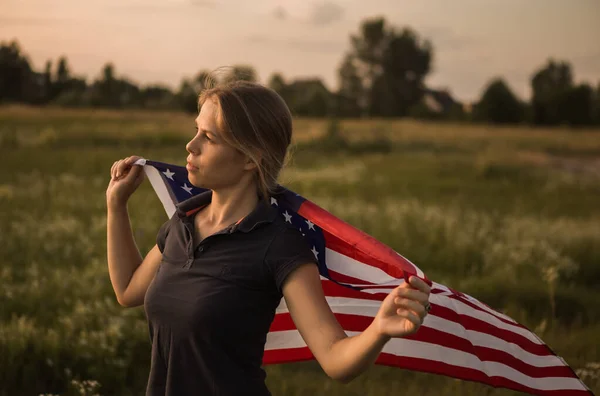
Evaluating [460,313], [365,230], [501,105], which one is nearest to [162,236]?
[460,313]

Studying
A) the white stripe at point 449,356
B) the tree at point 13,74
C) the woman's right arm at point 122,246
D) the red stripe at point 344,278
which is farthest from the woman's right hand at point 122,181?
the tree at point 13,74

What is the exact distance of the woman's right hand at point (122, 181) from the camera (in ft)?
9.20

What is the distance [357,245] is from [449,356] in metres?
0.94

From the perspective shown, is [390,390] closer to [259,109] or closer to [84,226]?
[259,109]

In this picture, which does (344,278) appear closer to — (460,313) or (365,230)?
(460,313)

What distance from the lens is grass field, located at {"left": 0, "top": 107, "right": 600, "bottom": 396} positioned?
4848 millimetres

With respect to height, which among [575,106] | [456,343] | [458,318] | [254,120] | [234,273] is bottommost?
[456,343]

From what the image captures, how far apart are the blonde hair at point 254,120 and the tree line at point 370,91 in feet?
0.76

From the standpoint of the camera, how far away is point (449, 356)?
123 inches

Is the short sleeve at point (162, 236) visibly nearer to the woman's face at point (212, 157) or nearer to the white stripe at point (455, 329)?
the woman's face at point (212, 157)

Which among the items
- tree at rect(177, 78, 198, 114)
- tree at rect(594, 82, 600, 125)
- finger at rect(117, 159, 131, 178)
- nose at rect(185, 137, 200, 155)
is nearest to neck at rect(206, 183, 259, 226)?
nose at rect(185, 137, 200, 155)

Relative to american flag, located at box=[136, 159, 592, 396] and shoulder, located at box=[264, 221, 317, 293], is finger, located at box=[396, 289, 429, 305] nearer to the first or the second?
shoulder, located at box=[264, 221, 317, 293]

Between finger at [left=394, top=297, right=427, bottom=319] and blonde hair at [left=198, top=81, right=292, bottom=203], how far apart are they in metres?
0.67

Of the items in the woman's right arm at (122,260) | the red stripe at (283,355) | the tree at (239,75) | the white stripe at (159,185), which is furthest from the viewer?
the red stripe at (283,355)
